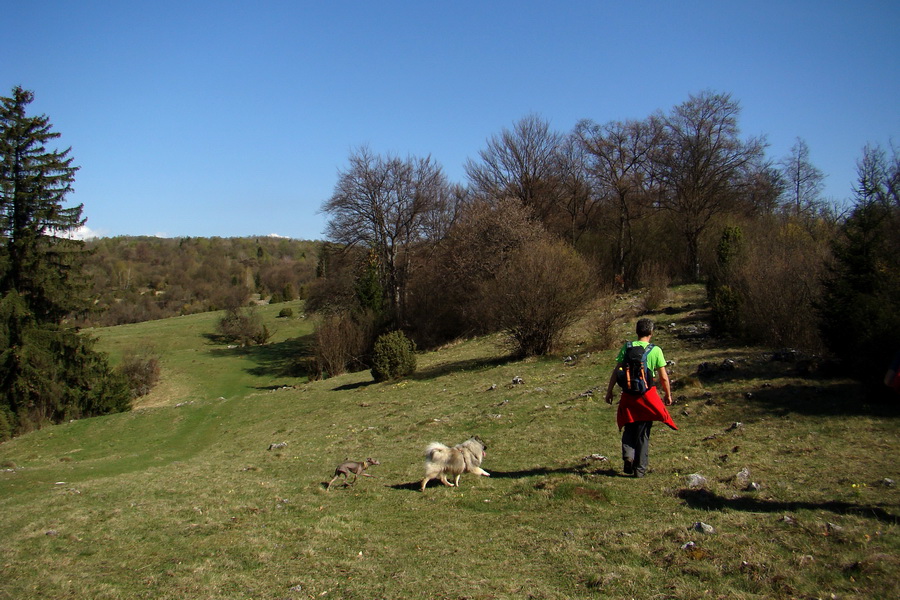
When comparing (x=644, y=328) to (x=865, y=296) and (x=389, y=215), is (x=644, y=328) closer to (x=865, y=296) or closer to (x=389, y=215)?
(x=865, y=296)

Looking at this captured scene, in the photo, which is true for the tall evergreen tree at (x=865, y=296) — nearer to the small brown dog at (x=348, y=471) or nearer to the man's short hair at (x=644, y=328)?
the man's short hair at (x=644, y=328)

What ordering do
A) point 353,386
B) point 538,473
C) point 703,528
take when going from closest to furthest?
1. point 703,528
2. point 538,473
3. point 353,386

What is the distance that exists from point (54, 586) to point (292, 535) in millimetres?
2210

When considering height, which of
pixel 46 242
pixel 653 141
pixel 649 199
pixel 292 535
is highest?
pixel 653 141

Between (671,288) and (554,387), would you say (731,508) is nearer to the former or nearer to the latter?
(554,387)

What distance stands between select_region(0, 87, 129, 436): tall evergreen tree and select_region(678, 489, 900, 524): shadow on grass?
101ft

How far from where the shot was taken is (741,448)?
809 cm

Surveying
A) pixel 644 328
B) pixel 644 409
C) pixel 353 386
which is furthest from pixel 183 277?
pixel 644 409

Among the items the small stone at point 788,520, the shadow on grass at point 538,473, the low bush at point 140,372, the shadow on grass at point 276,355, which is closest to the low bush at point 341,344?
the shadow on grass at point 276,355

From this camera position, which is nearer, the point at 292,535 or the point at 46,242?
the point at 292,535

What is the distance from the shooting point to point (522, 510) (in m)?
6.41

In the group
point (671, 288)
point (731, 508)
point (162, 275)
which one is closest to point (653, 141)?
point (671, 288)

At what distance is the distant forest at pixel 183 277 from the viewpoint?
250ft

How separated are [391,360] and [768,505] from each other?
19.5 metres
